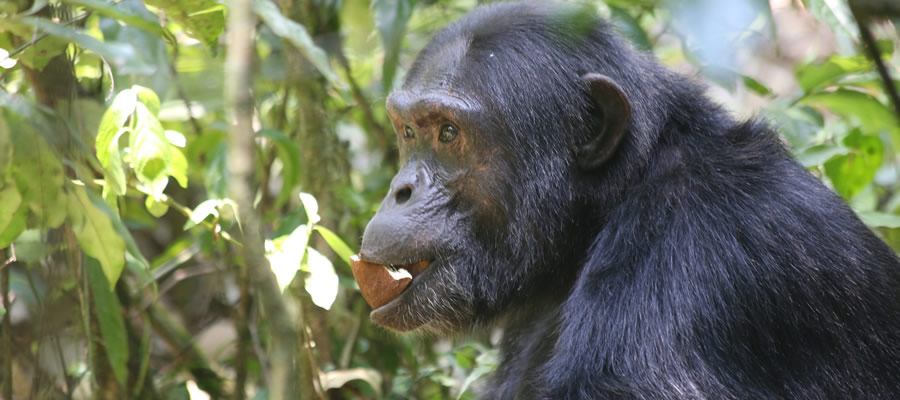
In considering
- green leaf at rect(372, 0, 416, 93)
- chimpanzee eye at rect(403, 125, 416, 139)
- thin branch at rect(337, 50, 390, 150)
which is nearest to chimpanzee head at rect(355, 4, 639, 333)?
chimpanzee eye at rect(403, 125, 416, 139)

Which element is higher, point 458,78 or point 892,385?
point 458,78

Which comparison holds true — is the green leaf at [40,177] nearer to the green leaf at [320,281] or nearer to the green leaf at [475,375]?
the green leaf at [320,281]

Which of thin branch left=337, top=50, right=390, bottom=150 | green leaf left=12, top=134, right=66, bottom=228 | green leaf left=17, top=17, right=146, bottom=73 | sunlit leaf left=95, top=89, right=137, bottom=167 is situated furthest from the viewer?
thin branch left=337, top=50, right=390, bottom=150

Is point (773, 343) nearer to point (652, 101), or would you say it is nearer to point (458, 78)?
point (652, 101)

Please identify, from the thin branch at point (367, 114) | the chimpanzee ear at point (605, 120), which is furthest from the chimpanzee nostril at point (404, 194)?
the thin branch at point (367, 114)

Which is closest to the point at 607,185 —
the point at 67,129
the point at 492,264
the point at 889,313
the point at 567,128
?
the point at 567,128

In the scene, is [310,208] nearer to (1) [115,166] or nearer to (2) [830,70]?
(1) [115,166]

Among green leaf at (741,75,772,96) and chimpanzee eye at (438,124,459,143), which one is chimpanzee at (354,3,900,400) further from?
green leaf at (741,75,772,96)

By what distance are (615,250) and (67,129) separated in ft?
7.04

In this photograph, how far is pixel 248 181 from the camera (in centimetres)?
159

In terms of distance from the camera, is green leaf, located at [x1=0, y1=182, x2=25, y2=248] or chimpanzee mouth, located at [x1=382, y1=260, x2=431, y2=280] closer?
green leaf, located at [x1=0, y1=182, x2=25, y2=248]

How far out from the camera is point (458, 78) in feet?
13.4

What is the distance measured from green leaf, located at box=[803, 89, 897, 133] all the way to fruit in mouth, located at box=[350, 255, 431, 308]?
2.53 meters

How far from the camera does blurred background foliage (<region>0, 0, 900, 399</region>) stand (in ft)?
11.2
